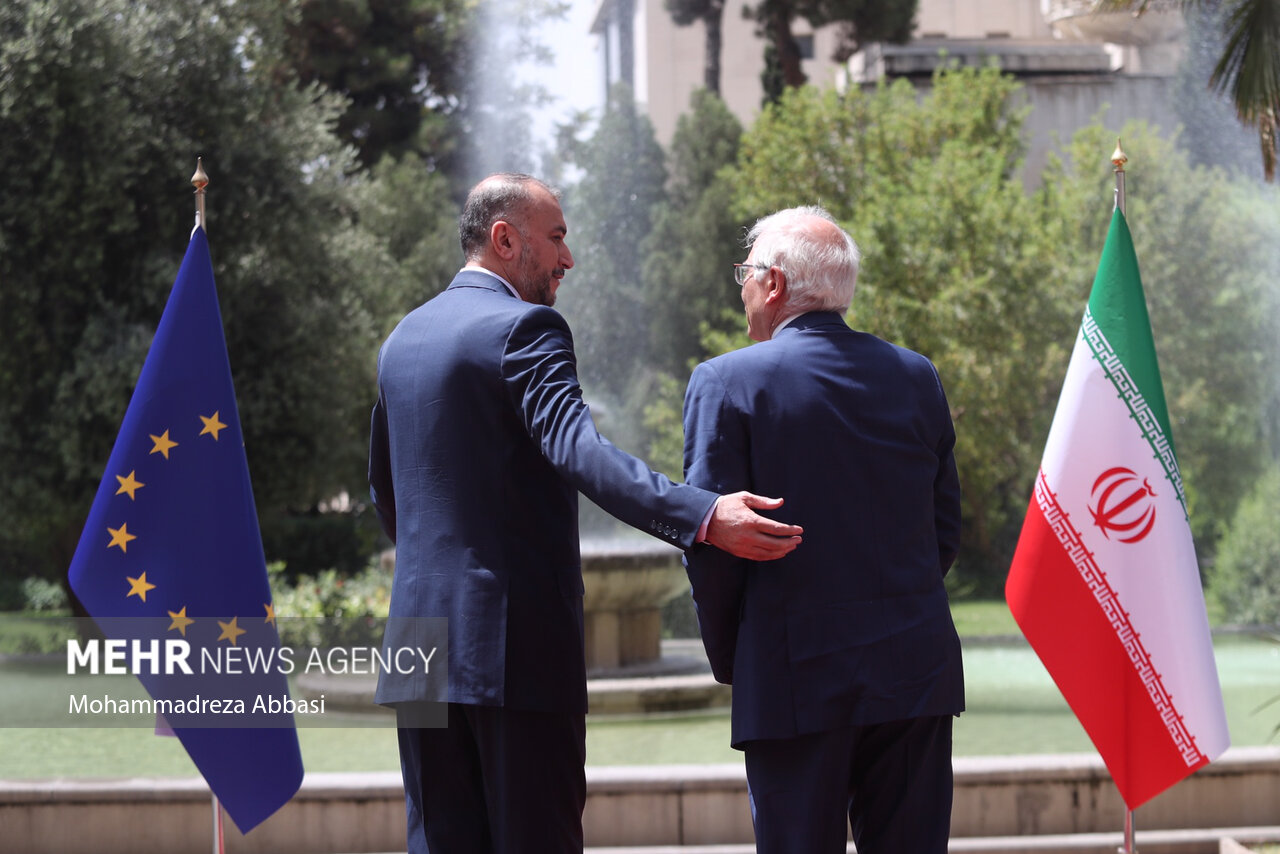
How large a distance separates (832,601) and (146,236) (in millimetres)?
12497

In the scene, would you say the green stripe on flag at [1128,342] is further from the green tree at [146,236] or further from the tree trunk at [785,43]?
the tree trunk at [785,43]

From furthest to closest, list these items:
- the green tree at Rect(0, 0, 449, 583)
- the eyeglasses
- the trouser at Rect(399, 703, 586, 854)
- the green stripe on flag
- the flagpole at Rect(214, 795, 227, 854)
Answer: the green tree at Rect(0, 0, 449, 583)
the green stripe on flag
the flagpole at Rect(214, 795, 227, 854)
the eyeglasses
the trouser at Rect(399, 703, 586, 854)

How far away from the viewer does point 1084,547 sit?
4.42 meters

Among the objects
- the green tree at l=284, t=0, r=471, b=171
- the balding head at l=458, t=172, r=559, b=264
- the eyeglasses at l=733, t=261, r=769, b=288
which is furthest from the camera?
the green tree at l=284, t=0, r=471, b=171

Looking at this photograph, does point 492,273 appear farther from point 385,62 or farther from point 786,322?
point 385,62

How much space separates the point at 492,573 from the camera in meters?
2.95

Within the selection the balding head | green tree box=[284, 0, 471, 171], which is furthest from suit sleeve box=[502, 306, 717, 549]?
green tree box=[284, 0, 471, 171]

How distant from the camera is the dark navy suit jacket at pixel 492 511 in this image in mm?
2930

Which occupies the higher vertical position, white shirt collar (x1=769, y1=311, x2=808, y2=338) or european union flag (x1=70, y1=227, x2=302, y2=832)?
white shirt collar (x1=769, y1=311, x2=808, y2=338)

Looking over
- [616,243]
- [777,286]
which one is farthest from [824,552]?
[616,243]

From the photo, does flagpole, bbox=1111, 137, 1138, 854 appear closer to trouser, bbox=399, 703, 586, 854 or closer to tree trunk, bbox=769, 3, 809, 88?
trouser, bbox=399, 703, 586, 854

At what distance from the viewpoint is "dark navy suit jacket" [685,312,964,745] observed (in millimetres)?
2773

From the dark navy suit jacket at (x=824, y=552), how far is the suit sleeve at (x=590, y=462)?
3.1 inches

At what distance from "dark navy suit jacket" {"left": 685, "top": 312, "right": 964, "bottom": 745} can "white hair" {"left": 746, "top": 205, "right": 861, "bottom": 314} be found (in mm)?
106
